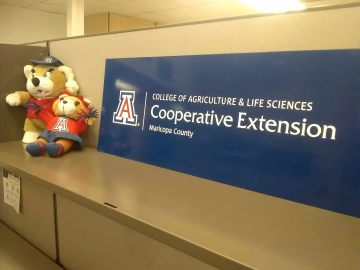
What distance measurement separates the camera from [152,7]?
485 centimetres

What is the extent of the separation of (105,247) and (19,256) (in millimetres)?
350

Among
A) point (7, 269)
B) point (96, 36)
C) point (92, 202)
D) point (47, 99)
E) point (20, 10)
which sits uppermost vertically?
point (20, 10)

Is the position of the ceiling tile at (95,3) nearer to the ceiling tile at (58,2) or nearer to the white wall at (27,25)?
the ceiling tile at (58,2)

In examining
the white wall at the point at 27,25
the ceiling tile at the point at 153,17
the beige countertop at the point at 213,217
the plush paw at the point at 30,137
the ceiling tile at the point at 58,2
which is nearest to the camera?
the beige countertop at the point at 213,217

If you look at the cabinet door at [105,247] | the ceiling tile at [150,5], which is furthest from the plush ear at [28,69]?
the ceiling tile at [150,5]

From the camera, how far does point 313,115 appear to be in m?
0.55

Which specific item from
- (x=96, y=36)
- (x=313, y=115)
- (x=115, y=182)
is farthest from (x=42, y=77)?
(x=313, y=115)

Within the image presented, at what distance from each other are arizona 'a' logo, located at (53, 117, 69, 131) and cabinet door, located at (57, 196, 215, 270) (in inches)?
8.3

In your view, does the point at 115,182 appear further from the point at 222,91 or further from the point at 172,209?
the point at 222,91

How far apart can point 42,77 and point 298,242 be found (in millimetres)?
899

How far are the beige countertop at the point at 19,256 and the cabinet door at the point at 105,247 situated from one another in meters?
0.05

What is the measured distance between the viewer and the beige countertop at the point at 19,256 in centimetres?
89

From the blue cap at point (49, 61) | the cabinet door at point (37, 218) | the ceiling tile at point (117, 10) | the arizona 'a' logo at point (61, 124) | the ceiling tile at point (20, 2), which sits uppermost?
the ceiling tile at point (117, 10)

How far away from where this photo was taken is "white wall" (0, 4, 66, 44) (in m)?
4.84
